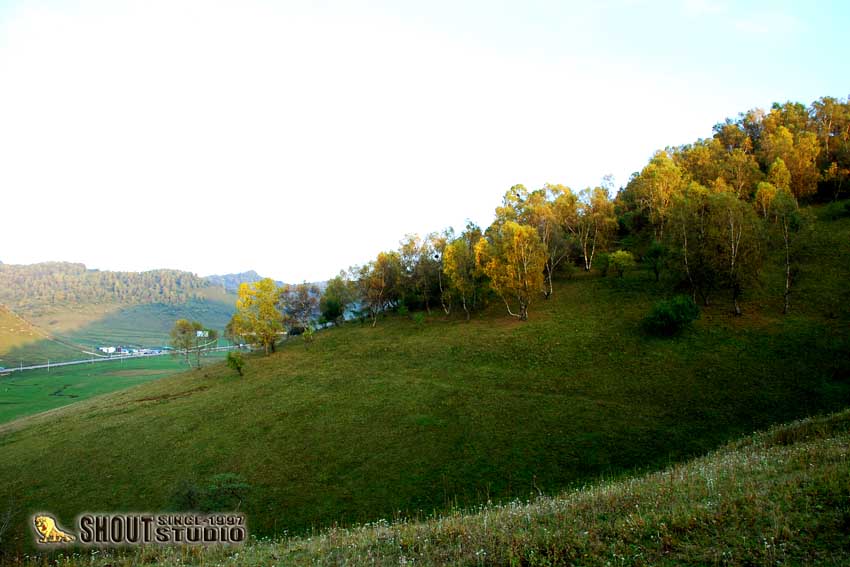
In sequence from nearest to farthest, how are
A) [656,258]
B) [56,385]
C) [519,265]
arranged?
[519,265], [656,258], [56,385]

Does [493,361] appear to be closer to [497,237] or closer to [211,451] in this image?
[497,237]

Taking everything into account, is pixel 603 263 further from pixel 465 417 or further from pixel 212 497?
pixel 212 497

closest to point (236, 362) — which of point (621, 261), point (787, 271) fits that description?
point (621, 261)

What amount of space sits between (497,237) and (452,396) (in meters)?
30.5

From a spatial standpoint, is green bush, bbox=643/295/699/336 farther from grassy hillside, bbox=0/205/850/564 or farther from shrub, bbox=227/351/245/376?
shrub, bbox=227/351/245/376

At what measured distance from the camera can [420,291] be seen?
249 feet

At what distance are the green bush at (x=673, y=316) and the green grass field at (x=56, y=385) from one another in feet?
317

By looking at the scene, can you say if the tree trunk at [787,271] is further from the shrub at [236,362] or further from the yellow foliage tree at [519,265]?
the shrub at [236,362]

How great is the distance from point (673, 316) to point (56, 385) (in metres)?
140

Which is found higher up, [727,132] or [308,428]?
[727,132]

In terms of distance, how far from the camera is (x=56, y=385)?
108 meters

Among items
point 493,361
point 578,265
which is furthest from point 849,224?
point 493,361

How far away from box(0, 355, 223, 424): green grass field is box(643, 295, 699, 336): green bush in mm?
96655

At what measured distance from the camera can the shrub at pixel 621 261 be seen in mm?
60888
